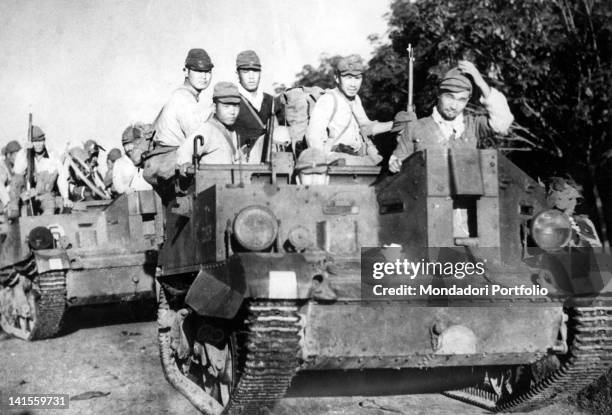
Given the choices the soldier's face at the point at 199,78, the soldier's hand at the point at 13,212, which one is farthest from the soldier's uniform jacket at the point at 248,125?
the soldier's hand at the point at 13,212

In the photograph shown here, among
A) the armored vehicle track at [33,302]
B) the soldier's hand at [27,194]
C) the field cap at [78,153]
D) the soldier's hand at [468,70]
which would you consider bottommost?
the armored vehicle track at [33,302]

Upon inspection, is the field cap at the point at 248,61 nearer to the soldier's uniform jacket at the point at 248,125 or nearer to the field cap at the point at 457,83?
the soldier's uniform jacket at the point at 248,125

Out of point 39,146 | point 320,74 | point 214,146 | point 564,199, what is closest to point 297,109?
point 214,146

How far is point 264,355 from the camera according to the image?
245 inches

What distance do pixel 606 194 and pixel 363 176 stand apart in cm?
1007

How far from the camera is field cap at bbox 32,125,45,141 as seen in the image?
16797mm

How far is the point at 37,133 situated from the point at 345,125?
961cm

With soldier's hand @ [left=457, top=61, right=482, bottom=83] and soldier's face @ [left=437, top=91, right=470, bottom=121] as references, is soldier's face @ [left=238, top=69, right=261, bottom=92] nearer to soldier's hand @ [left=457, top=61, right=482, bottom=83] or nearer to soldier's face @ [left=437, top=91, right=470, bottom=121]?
soldier's face @ [left=437, top=91, right=470, bottom=121]

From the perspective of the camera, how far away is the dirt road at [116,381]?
26.8 ft

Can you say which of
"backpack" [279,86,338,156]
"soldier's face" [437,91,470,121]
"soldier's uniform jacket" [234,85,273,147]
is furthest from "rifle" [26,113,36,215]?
"soldier's face" [437,91,470,121]

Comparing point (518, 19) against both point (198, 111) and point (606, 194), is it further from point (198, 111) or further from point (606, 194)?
point (198, 111)

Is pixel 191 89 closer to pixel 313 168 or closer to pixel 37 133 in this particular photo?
pixel 313 168

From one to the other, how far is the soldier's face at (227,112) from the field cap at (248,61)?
6.05ft

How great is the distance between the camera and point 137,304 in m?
15.6
